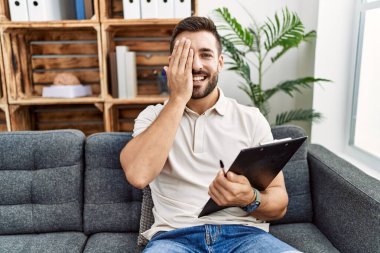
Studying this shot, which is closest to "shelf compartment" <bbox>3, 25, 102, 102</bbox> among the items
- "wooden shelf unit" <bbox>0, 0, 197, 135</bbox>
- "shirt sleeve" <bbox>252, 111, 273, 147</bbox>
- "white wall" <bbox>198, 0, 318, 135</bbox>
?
"wooden shelf unit" <bbox>0, 0, 197, 135</bbox>

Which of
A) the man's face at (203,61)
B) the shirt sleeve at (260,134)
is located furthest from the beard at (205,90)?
the shirt sleeve at (260,134)

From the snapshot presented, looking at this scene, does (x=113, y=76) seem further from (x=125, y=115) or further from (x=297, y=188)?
(x=297, y=188)

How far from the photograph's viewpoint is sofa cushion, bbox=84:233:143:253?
1303mm

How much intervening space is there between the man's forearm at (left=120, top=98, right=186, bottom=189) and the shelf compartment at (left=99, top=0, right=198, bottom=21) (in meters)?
1.09

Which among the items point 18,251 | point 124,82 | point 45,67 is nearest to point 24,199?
point 18,251

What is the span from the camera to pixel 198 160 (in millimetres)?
1240

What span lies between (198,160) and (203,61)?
381 mm

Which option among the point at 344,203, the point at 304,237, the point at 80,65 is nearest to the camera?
the point at 344,203

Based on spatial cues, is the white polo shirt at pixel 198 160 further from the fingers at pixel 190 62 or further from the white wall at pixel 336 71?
the white wall at pixel 336 71

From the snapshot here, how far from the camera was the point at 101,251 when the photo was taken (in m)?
1.29

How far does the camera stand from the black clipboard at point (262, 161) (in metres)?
0.92

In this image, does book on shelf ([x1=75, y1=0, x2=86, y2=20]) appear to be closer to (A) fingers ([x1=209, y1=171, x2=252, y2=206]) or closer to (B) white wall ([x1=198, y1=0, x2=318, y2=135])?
(B) white wall ([x1=198, y1=0, x2=318, y2=135])

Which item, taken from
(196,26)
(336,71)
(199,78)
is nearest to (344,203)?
(199,78)

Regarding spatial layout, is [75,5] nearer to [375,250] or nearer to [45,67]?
[45,67]
